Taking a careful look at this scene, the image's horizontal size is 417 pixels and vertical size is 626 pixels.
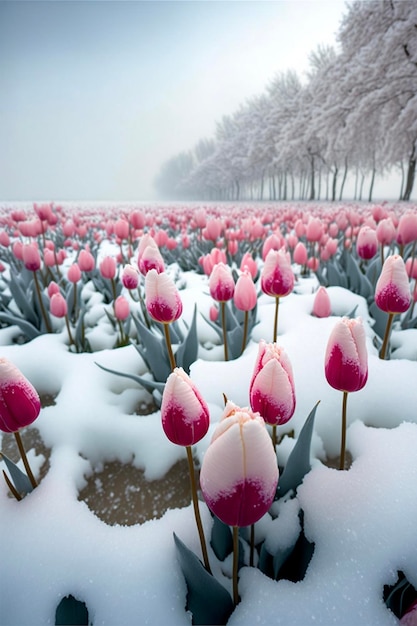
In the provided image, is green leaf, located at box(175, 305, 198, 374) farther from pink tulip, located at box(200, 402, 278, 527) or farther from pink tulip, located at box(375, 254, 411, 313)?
pink tulip, located at box(200, 402, 278, 527)

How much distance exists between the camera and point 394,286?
3.78 ft

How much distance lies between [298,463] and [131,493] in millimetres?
627

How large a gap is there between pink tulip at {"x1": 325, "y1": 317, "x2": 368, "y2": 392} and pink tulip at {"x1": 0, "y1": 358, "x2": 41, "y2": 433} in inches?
30.8

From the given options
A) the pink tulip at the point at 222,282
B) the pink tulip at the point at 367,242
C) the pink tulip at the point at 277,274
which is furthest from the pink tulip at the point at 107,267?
the pink tulip at the point at 367,242

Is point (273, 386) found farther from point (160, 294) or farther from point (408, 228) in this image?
point (408, 228)

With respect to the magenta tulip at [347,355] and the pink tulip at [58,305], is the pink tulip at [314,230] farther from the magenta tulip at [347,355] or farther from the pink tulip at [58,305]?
the magenta tulip at [347,355]

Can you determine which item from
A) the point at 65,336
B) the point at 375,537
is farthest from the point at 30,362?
the point at 375,537

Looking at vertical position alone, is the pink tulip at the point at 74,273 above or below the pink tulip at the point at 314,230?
below

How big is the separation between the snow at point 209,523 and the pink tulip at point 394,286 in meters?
0.37

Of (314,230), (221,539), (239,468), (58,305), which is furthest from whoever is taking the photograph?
(314,230)

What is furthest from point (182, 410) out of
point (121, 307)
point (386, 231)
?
point (386, 231)

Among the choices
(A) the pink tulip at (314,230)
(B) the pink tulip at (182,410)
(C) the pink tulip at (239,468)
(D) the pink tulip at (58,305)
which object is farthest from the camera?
(A) the pink tulip at (314,230)

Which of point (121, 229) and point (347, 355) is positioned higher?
point (121, 229)

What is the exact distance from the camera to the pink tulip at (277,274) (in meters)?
1.36
